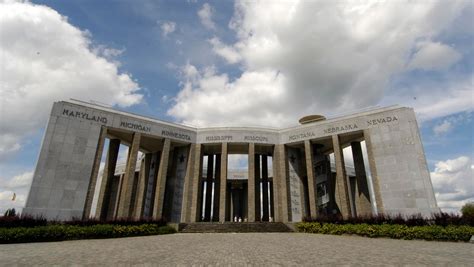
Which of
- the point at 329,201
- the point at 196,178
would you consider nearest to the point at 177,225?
the point at 196,178

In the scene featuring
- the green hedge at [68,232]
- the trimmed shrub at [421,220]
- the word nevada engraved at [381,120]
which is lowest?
the green hedge at [68,232]

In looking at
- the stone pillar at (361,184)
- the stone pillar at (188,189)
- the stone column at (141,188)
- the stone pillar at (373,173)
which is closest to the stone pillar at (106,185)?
the stone column at (141,188)

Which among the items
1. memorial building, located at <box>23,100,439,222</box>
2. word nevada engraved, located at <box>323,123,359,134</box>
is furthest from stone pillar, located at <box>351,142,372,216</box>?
word nevada engraved, located at <box>323,123,359,134</box>

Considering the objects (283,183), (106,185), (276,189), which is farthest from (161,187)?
(283,183)

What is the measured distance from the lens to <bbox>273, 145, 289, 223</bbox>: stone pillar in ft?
108

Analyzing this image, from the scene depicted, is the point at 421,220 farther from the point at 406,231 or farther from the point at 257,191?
the point at 257,191

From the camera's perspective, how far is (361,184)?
105 feet

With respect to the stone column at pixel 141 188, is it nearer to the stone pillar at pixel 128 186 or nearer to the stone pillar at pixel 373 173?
the stone pillar at pixel 128 186

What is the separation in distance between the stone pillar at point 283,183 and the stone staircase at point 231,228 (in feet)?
14.9

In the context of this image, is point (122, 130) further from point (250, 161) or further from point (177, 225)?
point (250, 161)

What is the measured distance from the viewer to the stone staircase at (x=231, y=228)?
1049 inches

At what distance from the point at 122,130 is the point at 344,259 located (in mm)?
27116

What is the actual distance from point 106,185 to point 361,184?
2998 cm

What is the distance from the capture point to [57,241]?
1725 cm
